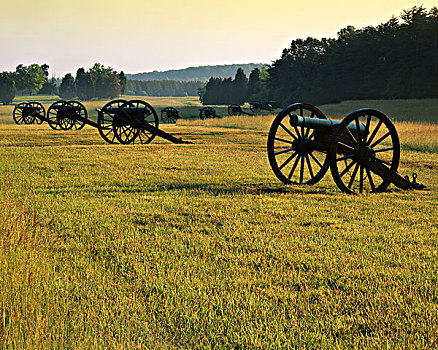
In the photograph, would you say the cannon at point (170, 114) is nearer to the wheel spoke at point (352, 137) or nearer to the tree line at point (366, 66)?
the tree line at point (366, 66)

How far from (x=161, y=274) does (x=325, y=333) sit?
6.03ft

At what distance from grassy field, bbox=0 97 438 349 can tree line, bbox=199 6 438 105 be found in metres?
55.2

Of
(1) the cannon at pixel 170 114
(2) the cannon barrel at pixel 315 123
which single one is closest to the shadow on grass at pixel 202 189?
(2) the cannon barrel at pixel 315 123

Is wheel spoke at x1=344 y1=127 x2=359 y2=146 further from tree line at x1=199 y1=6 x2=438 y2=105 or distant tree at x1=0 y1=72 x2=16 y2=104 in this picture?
distant tree at x1=0 y1=72 x2=16 y2=104

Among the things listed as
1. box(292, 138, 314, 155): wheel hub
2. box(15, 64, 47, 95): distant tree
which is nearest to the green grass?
box(292, 138, 314, 155): wheel hub

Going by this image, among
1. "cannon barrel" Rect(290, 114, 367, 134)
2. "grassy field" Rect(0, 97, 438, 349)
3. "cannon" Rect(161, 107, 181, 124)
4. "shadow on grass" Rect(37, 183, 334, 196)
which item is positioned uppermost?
"cannon" Rect(161, 107, 181, 124)

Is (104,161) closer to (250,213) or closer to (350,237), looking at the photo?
(250,213)

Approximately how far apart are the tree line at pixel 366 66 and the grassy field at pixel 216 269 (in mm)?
55244

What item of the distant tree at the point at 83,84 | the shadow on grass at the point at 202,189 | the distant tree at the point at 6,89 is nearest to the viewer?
the shadow on grass at the point at 202,189

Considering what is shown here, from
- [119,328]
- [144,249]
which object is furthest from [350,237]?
[119,328]

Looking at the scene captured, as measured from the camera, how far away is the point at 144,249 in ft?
18.1

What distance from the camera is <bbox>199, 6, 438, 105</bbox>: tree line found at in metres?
58.5

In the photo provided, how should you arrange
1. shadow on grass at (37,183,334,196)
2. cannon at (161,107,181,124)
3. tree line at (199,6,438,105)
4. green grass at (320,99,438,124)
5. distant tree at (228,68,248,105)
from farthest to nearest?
distant tree at (228,68,248,105), tree line at (199,6,438,105), cannon at (161,107,181,124), green grass at (320,99,438,124), shadow on grass at (37,183,334,196)

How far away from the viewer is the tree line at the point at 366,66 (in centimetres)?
5853
